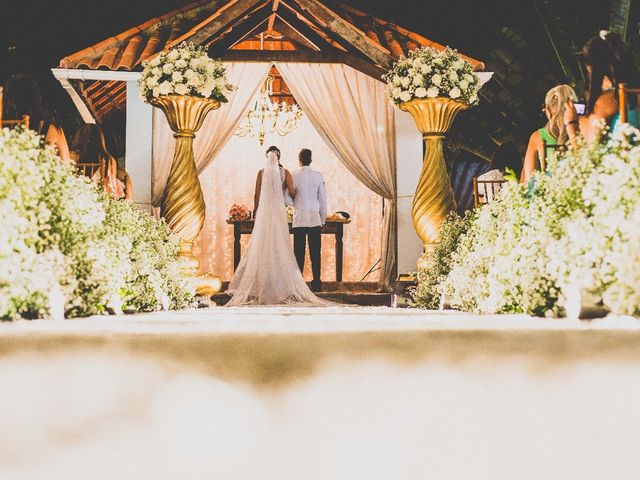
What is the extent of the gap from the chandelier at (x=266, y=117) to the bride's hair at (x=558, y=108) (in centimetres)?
756

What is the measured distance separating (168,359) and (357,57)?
8.85 m

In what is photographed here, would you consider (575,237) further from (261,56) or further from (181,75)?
(261,56)

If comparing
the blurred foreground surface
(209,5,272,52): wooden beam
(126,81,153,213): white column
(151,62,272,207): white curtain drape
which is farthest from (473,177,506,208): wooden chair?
the blurred foreground surface

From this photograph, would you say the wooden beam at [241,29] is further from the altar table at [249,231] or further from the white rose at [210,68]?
the altar table at [249,231]

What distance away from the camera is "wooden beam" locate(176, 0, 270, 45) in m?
9.23

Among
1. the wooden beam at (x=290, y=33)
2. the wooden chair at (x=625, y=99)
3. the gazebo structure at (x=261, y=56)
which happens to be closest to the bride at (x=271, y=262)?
the gazebo structure at (x=261, y=56)

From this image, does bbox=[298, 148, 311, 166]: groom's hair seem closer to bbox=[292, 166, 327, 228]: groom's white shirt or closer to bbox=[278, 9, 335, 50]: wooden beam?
bbox=[292, 166, 327, 228]: groom's white shirt

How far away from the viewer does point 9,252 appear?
2.80 m

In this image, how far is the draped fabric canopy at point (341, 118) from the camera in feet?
35.1

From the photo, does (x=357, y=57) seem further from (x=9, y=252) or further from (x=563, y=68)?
(x=9, y=252)

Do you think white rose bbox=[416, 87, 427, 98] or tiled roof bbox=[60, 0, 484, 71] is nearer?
white rose bbox=[416, 87, 427, 98]

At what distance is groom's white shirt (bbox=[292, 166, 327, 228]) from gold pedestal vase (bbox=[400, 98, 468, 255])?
176 centimetres

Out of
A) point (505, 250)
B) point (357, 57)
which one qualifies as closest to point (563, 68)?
point (357, 57)

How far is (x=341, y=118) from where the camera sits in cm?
1091
